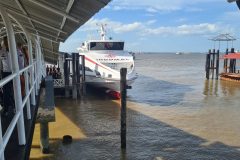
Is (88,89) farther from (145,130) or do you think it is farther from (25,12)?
(25,12)

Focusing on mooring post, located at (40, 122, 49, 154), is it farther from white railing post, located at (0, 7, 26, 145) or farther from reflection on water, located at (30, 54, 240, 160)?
white railing post, located at (0, 7, 26, 145)

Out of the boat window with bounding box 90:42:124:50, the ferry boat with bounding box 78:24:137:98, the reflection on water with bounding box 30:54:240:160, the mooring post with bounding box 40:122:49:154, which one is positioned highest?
the boat window with bounding box 90:42:124:50

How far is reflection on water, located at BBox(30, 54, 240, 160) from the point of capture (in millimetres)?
12007

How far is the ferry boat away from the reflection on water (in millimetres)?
1153

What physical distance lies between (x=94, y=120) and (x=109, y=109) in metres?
3.56

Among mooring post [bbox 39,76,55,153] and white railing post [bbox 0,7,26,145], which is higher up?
white railing post [bbox 0,7,26,145]

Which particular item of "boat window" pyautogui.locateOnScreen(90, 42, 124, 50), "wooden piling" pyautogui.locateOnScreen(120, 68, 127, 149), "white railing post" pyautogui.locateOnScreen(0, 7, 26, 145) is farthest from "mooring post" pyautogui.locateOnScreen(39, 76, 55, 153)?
"boat window" pyautogui.locateOnScreen(90, 42, 124, 50)

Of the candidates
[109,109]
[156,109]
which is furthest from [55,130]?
[156,109]

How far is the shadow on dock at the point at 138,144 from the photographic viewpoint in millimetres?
11766

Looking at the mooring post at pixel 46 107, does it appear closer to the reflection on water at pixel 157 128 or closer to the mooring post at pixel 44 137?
the mooring post at pixel 44 137

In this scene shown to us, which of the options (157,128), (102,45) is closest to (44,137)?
(157,128)

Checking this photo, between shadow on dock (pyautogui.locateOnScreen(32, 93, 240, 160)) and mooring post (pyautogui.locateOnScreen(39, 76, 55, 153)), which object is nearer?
mooring post (pyautogui.locateOnScreen(39, 76, 55, 153))

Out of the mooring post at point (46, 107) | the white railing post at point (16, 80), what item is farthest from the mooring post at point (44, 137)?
the white railing post at point (16, 80)

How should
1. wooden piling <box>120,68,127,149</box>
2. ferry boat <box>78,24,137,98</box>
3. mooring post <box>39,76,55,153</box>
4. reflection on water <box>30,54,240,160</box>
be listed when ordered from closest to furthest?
mooring post <box>39,76,55,153</box> < reflection on water <box>30,54,240,160</box> < wooden piling <box>120,68,127,149</box> < ferry boat <box>78,24,137,98</box>
